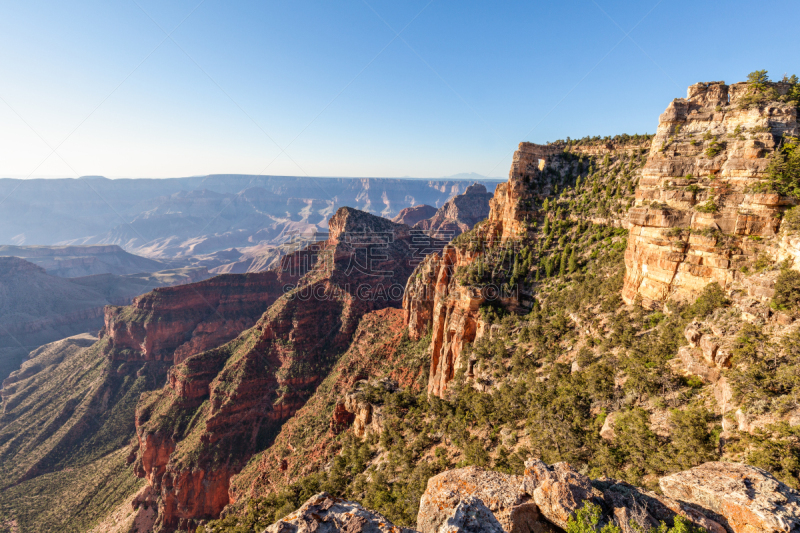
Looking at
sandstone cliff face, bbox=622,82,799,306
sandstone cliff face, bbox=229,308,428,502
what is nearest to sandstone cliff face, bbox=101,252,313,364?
sandstone cliff face, bbox=229,308,428,502

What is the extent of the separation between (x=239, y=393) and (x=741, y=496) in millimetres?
75219

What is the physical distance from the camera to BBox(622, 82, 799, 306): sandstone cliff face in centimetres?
2155

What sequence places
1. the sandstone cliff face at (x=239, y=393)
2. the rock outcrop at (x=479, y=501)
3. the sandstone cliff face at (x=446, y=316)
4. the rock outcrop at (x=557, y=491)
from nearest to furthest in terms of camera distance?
the rock outcrop at (x=557, y=491) → the rock outcrop at (x=479, y=501) → the sandstone cliff face at (x=446, y=316) → the sandstone cliff face at (x=239, y=393)

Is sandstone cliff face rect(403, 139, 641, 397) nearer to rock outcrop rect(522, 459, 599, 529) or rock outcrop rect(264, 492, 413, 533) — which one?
rock outcrop rect(522, 459, 599, 529)

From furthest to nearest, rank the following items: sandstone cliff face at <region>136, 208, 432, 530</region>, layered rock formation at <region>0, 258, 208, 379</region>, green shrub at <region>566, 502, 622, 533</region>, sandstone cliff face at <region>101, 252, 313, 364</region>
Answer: layered rock formation at <region>0, 258, 208, 379</region>
sandstone cliff face at <region>101, 252, 313, 364</region>
sandstone cliff face at <region>136, 208, 432, 530</region>
green shrub at <region>566, 502, 622, 533</region>

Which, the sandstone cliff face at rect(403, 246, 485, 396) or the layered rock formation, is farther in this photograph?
the layered rock formation

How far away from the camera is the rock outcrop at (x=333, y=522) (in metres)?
8.62

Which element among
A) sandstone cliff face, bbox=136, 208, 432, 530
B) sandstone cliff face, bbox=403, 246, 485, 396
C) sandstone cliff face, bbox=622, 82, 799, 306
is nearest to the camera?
sandstone cliff face, bbox=622, 82, 799, 306

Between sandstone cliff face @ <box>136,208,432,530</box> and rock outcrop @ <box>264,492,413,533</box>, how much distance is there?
6504 centimetres

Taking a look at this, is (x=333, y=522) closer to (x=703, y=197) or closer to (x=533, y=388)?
(x=533, y=388)

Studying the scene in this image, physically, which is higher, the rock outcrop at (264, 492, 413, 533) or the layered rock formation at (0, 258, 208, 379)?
the rock outcrop at (264, 492, 413, 533)

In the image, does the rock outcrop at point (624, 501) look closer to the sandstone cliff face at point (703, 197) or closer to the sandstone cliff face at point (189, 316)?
the sandstone cliff face at point (703, 197)

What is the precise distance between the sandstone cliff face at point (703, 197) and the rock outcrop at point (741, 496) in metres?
17.5

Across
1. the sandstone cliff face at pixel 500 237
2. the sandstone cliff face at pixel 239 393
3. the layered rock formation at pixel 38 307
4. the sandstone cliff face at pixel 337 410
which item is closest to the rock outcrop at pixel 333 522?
the sandstone cliff face at pixel 500 237
